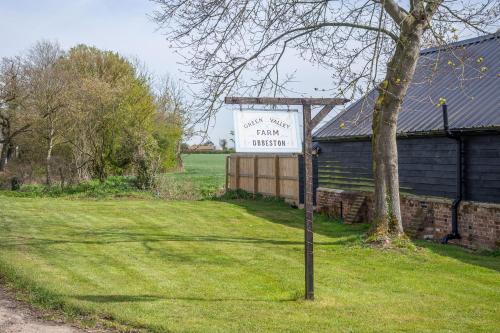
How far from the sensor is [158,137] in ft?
117

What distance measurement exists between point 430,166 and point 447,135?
118 centimetres

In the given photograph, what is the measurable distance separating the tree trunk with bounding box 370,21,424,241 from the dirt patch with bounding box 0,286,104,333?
737 cm

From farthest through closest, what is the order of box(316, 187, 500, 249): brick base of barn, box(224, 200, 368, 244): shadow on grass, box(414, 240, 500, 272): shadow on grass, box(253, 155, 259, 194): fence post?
box(253, 155, 259, 194): fence post < box(224, 200, 368, 244): shadow on grass < box(316, 187, 500, 249): brick base of barn < box(414, 240, 500, 272): shadow on grass

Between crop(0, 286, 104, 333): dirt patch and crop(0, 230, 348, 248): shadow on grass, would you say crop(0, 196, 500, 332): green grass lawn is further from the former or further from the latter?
crop(0, 286, 104, 333): dirt patch

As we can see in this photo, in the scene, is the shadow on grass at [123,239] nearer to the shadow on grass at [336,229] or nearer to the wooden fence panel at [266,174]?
the shadow on grass at [336,229]

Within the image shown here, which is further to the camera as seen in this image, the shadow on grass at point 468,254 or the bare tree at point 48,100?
the bare tree at point 48,100

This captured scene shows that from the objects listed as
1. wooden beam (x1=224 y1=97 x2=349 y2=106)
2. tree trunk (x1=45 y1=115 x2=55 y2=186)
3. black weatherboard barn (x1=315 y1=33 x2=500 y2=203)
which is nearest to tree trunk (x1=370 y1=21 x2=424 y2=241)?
black weatherboard barn (x1=315 y1=33 x2=500 y2=203)

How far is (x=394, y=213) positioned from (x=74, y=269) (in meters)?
Answer: 6.63

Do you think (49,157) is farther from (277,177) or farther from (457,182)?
(457,182)

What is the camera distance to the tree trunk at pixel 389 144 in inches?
487

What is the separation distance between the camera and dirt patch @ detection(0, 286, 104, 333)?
22.7 ft

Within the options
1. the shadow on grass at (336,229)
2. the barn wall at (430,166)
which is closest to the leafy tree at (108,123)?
the shadow on grass at (336,229)

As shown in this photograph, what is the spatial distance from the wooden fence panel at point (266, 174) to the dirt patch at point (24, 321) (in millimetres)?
15065

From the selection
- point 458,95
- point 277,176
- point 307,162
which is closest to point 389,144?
point 458,95
